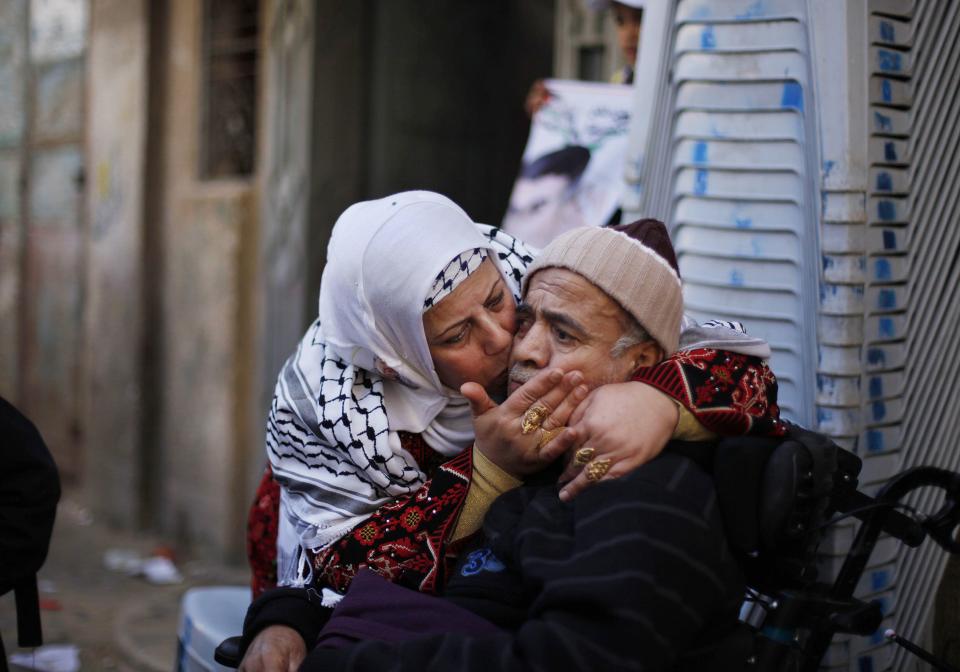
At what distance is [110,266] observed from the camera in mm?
6574

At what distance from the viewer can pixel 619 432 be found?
1.74 meters

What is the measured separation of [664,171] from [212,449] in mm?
3748

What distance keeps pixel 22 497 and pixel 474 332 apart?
47.1 inches

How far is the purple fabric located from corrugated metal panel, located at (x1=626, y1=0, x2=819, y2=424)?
1.11 meters

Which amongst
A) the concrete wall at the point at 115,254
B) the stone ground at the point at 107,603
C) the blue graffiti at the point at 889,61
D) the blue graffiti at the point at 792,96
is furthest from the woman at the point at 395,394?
the concrete wall at the point at 115,254

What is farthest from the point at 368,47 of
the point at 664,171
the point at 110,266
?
the point at 664,171

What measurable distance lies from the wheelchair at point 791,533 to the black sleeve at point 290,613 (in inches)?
29.3

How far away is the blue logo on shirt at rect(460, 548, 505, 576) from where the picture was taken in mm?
1856

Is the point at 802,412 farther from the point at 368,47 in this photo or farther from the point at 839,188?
the point at 368,47

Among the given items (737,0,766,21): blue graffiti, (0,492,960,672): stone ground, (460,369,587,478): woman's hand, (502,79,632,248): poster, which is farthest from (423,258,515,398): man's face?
(0,492,960,672): stone ground

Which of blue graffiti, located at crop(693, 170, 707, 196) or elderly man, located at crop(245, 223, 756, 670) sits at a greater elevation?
blue graffiti, located at crop(693, 170, 707, 196)

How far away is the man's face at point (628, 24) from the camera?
12.2 ft

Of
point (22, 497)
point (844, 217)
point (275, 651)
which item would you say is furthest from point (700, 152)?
point (22, 497)

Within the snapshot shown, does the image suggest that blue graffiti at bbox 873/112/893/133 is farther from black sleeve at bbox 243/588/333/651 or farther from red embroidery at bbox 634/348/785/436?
black sleeve at bbox 243/588/333/651
